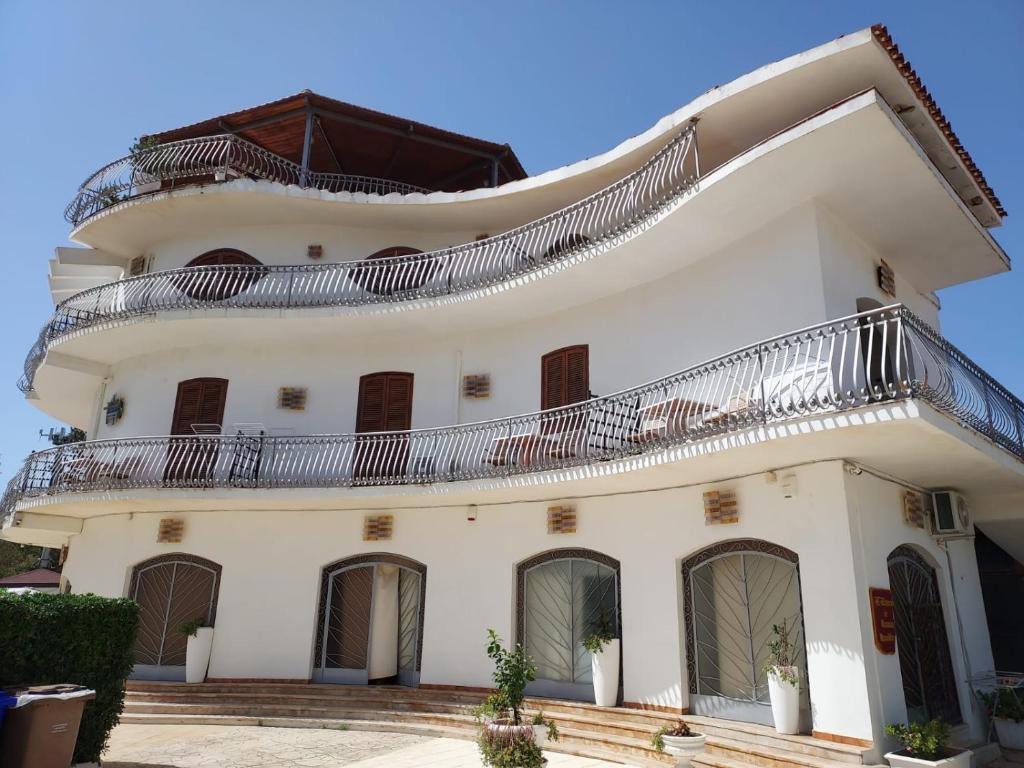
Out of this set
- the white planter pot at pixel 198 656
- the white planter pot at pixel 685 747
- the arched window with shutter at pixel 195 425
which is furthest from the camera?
the arched window with shutter at pixel 195 425

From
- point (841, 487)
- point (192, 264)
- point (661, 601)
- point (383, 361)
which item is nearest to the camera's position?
point (841, 487)

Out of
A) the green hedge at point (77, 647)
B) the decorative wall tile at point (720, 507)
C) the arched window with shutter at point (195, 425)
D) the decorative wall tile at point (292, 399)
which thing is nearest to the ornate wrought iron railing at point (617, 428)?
the arched window with shutter at point (195, 425)

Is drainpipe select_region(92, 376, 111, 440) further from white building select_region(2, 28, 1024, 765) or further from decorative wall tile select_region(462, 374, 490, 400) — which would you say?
decorative wall tile select_region(462, 374, 490, 400)

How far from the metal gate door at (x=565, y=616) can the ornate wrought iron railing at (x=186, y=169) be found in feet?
32.9

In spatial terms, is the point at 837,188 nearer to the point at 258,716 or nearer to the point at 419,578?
the point at 419,578

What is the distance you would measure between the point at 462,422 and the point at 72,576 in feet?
29.6

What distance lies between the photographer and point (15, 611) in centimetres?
749

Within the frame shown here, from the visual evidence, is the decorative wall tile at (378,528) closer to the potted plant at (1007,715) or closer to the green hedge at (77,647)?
the green hedge at (77,647)

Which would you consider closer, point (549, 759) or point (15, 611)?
point (15, 611)

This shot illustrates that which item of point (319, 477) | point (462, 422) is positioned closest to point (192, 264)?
point (319, 477)

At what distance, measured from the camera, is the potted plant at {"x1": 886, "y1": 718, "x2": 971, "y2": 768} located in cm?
771

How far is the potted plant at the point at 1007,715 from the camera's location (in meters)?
9.72

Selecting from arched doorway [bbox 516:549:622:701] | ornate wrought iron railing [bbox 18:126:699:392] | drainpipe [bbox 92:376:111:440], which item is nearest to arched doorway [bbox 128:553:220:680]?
drainpipe [bbox 92:376:111:440]

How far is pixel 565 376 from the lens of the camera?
13305 mm
